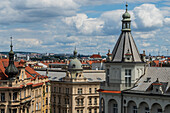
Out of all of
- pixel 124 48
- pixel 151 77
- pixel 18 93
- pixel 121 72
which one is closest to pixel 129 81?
pixel 121 72

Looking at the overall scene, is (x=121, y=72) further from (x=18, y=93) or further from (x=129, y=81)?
(x=18, y=93)

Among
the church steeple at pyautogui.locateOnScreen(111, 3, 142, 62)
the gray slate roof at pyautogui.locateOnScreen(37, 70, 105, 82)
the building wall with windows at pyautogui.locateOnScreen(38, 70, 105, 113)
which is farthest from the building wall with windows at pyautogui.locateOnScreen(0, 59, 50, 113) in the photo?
the gray slate roof at pyautogui.locateOnScreen(37, 70, 105, 82)

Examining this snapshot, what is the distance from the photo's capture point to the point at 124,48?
2813 inches

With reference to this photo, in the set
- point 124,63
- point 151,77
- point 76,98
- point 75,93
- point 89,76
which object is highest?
point 124,63

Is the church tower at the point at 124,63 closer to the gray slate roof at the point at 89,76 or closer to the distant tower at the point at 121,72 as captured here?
the distant tower at the point at 121,72

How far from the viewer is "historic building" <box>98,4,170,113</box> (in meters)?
63.8

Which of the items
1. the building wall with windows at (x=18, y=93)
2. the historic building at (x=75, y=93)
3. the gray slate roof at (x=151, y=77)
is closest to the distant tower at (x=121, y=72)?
the gray slate roof at (x=151, y=77)

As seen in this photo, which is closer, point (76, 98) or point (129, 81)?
point (129, 81)

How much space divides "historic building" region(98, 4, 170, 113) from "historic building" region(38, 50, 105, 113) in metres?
36.1

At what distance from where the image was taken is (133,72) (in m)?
69.1

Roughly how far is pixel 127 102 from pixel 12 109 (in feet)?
79.5

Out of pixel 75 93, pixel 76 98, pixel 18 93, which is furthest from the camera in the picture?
pixel 75 93

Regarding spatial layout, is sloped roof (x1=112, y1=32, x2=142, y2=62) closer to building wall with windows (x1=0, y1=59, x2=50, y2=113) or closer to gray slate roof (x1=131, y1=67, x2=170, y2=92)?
gray slate roof (x1=131, y1=67, x2=170, y2=92)

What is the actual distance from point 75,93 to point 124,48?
129ft
